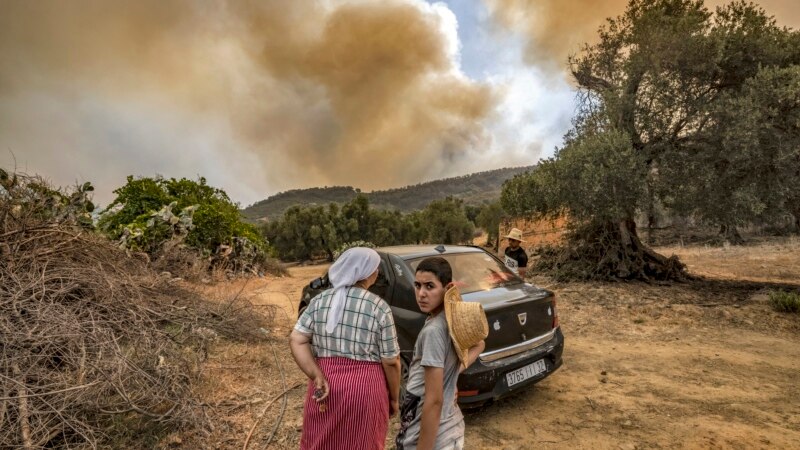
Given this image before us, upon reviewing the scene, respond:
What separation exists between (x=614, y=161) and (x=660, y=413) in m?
6.74

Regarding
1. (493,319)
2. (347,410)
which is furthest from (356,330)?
(493,319)

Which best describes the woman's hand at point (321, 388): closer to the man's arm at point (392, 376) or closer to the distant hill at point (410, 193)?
the man's arm at point (392, 376)

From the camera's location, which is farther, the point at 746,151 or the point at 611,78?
A: the point at 611,78

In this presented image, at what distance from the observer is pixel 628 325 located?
7488 millimetres

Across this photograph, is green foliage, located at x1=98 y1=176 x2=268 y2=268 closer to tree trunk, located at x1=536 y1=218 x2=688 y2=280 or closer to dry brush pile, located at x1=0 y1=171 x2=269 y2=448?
dry brush pile, located at x1=0 y1=171 x2=269 y2=448

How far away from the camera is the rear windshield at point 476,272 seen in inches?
174

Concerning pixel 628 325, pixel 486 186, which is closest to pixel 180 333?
pixel 628 325

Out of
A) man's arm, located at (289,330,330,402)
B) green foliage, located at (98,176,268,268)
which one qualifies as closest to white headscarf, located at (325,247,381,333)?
man's arm, located at (289,330,330,402)

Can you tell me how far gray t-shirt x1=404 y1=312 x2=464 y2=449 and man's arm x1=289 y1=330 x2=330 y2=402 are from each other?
46 centimetres

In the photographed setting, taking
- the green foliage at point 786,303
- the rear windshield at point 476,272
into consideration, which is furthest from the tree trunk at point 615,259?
the rear windshield at point 476,272

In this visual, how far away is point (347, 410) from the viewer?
2.11m

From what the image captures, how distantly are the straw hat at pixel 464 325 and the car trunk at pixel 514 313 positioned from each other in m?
1.75

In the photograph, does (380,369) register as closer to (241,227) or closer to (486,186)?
(241,227)

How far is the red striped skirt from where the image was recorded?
6.93 feet
